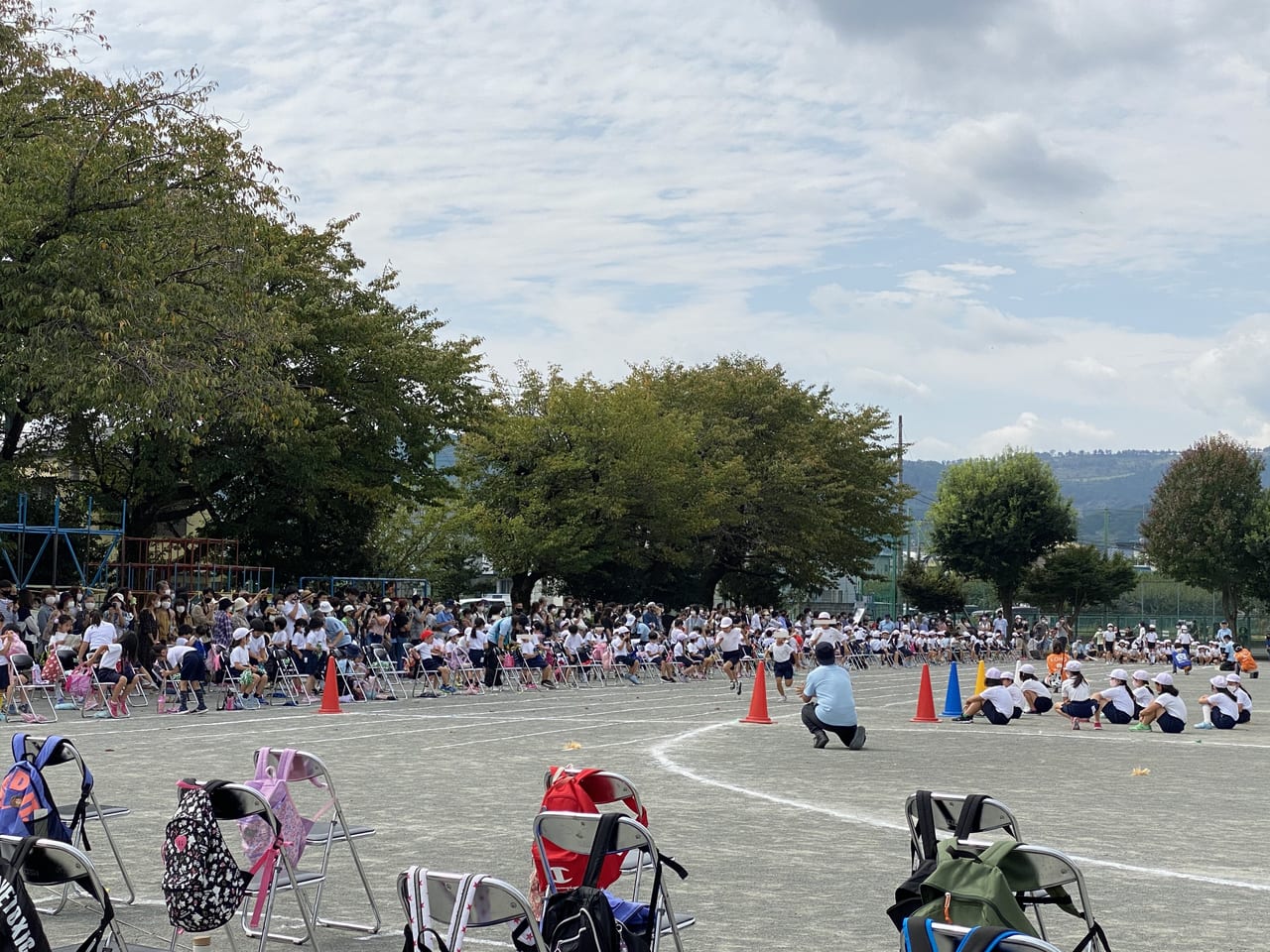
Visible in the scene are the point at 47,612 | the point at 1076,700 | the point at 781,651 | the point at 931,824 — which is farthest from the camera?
the point at 781,651

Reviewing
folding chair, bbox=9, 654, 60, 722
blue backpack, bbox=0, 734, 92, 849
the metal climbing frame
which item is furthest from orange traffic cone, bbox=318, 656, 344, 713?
blue backpack, bbox=0, 734, 92, 849

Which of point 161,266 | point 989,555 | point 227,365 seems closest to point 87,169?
point 161,266

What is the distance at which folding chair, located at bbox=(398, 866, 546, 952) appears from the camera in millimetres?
4855

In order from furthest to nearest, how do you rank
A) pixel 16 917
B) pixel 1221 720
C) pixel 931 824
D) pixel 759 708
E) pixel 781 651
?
pixel 781 651 → pixel 1221 720 → pixel 759 708 → pixel 931 824 → pixel 16 917

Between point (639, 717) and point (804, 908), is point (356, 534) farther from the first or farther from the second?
point (804, 908)

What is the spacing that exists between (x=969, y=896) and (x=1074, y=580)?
89.4 meters

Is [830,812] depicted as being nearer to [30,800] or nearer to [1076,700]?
[30,800]

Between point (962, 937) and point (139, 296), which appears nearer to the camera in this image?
point (962, 937)

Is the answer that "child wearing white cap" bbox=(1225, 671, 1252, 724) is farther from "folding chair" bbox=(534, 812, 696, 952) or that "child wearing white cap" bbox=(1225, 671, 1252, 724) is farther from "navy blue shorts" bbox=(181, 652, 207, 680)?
"folding chair" bbox=(534, 812, 696, 952)

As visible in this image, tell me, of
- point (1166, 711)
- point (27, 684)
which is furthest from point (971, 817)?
point (27, 684)

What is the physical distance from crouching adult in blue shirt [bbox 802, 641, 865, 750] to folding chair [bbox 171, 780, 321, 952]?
11.9m

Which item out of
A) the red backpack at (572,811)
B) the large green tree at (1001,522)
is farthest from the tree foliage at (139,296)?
the large green tree at (1001,522)

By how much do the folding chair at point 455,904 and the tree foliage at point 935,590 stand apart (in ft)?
286

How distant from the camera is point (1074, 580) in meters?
90.8
